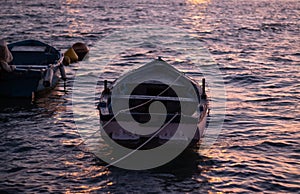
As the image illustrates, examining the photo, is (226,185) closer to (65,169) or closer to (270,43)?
(65,169)

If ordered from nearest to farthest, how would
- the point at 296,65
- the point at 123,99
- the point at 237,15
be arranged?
the point at 123,99, the point at 296,65, the point at 237,15

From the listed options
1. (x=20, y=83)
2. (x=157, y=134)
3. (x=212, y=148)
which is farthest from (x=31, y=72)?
(x=212, y=148)

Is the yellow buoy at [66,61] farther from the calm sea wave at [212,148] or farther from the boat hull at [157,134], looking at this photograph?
the boat hull at [157,134]

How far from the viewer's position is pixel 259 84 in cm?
2784

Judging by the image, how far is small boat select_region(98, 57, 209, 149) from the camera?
15.9 meters

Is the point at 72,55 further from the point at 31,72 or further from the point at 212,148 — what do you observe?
the point at 212,148

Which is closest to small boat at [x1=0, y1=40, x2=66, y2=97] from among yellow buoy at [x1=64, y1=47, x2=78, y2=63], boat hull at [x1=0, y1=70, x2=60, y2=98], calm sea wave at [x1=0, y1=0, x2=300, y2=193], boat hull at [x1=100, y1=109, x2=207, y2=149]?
boat hull at [x1=0, y1=70, x2=60, y2=98]

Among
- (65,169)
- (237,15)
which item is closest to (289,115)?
(65,169)

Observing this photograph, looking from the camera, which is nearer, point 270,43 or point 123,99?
point 123,99

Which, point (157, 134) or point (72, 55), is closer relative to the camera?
→ point (157, 134)

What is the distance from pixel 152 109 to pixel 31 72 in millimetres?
7266

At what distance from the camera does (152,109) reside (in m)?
17.6

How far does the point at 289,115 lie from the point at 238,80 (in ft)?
23.0

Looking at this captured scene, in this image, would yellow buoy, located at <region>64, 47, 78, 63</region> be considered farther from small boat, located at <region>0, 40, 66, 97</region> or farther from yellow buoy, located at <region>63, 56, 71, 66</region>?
small boat, located at <region>0, 40, 66, 97</region>
